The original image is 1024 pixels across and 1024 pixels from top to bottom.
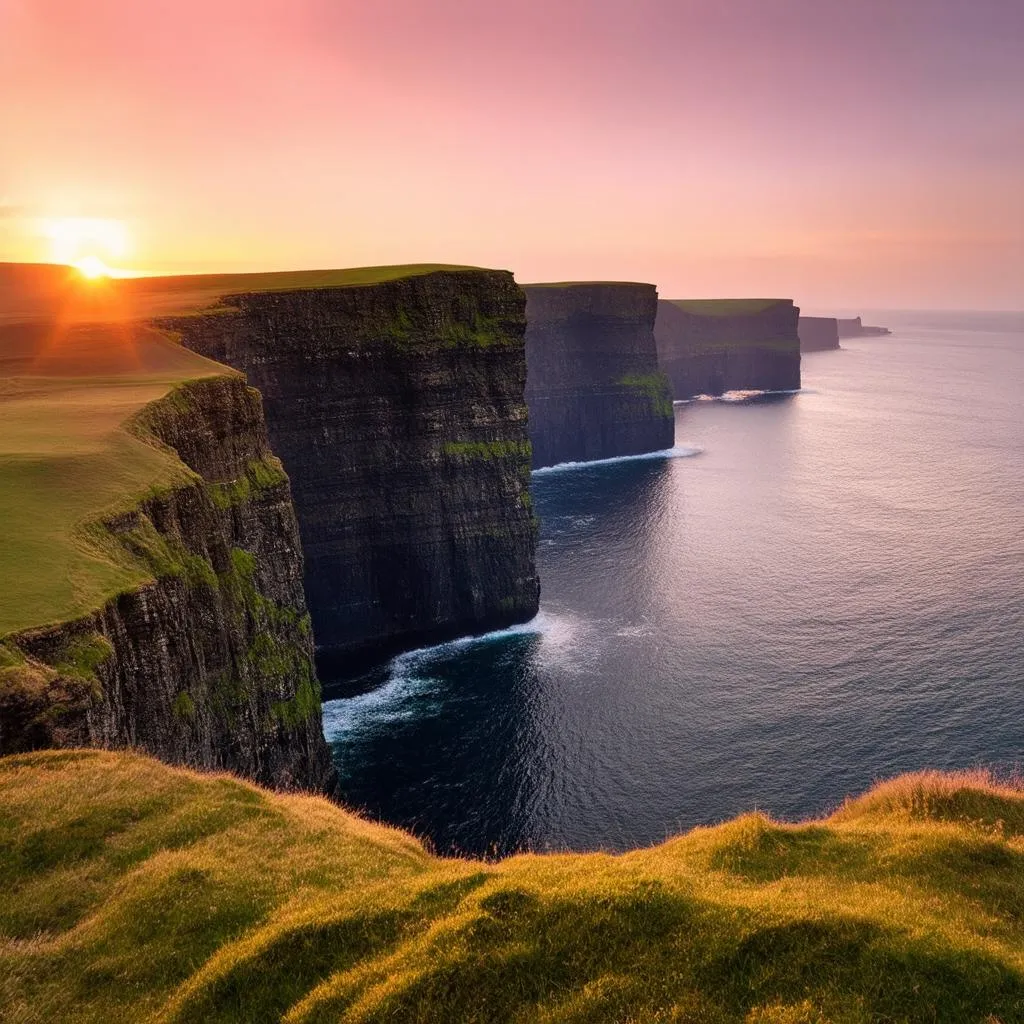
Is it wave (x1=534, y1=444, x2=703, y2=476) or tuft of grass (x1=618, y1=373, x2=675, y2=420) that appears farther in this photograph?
tuft of grass (x1=618, y1=373, x2=675, y2=420)

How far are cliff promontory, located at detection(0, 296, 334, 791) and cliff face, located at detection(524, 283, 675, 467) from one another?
95.8 meters

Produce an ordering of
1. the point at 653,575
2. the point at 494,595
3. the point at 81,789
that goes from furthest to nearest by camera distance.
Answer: the point at 653,575 < the point at 494,595 < the point at 81,789

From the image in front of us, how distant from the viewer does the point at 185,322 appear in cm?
6131

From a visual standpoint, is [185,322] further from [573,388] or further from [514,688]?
[573,388]

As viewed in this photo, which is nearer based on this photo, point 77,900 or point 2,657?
point 77,900

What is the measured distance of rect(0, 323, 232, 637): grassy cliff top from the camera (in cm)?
2509

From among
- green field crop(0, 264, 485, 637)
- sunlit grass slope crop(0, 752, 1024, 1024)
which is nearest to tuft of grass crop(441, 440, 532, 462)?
green field crop(0, 264, 485, 637)

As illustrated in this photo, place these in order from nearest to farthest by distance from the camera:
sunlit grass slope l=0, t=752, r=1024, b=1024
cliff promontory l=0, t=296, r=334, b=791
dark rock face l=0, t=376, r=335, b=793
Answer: sunlit grass slope l=0, t=752, r=1024, b=1024 → dark rock face l=0, t=376, r=335, b=793 → cliff promontory l=0, t=296, r=334, b=791

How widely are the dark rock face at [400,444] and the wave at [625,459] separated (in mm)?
66445

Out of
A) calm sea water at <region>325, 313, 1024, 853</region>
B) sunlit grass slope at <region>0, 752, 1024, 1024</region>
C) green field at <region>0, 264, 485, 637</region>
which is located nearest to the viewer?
sunlit grass slope at <region>0, 752, 1024, 1024</region>

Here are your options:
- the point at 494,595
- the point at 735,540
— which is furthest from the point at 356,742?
the point at 735,540

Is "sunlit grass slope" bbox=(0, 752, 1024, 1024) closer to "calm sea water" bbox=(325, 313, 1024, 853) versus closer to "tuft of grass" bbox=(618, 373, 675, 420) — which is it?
"calm sea water" bbox=(325, 313, 1024, 853)

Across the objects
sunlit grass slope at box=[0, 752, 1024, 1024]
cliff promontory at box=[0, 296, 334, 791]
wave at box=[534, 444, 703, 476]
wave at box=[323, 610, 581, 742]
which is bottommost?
wave at box=[323, 610, 581, 742]

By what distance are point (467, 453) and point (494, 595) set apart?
40.1 ft
